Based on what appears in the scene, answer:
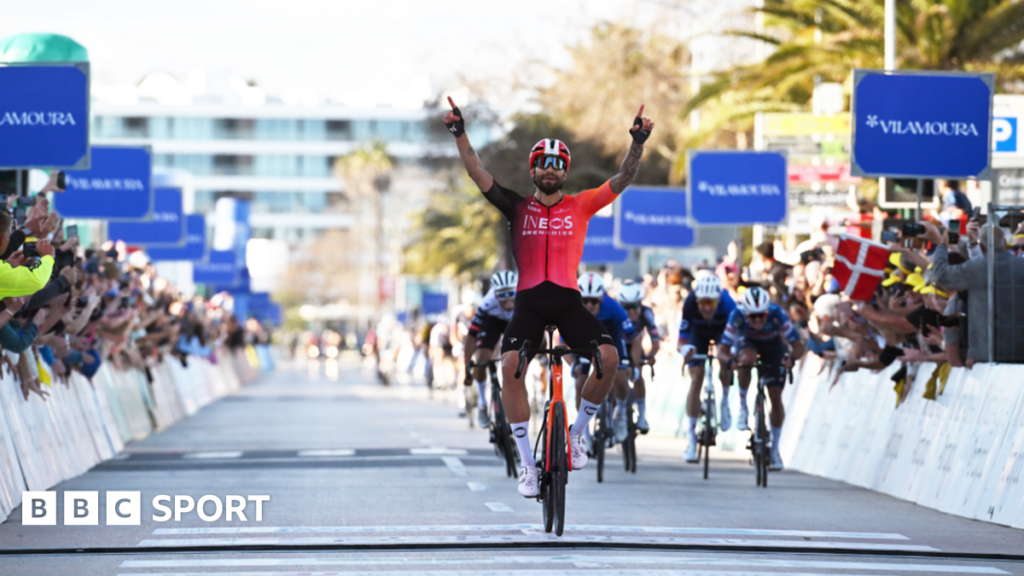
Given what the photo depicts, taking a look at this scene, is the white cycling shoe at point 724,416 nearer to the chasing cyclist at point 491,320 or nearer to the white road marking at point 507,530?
the chasing cyclist at point 491,320

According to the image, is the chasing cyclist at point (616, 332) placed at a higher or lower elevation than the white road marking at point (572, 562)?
higher

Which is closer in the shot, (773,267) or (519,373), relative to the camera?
(519,373)

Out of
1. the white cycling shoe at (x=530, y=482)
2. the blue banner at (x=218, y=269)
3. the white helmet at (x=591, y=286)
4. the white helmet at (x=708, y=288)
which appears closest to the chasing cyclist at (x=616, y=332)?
the white helmet at (x=591, y=286)

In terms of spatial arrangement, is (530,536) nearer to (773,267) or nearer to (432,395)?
(773,267)

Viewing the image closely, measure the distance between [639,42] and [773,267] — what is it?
2807 centimetres

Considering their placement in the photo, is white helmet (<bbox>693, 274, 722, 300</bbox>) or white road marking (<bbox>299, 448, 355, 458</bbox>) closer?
white helmet (<bbox>693, 274, 722, 300</bbox>)

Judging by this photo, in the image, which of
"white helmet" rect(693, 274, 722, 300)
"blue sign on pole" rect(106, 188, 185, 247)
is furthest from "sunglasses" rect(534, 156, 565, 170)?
"blue sign on pole" rect(106, 188, 185, 247)

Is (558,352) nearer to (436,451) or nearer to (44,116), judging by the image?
(436,451)

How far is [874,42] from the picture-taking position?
89.0 ft

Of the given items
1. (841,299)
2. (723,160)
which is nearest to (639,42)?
(723,160)

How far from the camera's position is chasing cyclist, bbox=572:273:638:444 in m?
14.3

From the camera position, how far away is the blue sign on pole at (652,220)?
32.9m

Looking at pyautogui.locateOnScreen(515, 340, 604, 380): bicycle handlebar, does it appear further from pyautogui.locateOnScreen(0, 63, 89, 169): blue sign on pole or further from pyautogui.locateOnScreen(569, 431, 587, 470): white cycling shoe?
pyautogui.locateOnScreen(0, 63, 89, 169): blue sign on pole

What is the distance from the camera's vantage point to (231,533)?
10.1m
